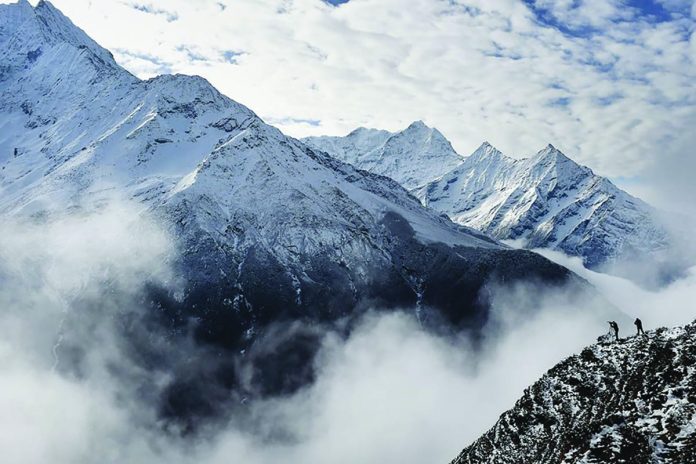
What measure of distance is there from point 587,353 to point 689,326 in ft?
46.9

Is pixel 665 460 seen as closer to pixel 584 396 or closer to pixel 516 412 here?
pixel 584 396

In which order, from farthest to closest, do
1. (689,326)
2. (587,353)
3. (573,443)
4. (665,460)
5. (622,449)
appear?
(587,353), (689,326), (573,443), (622,449), (665,460)

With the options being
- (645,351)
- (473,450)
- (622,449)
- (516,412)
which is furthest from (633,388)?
(473,450)

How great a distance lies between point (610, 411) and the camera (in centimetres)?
7225

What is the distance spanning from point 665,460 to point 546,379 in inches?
1465

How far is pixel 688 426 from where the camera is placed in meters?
54.8

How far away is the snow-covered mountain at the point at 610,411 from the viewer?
5634cm

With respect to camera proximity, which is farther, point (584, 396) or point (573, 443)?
point (584, 396)

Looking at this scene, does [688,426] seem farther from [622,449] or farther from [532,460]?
[532,460]

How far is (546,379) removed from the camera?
90.5m

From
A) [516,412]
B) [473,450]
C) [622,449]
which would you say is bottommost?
[473,450]

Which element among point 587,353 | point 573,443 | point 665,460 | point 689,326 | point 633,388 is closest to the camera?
point 665,460

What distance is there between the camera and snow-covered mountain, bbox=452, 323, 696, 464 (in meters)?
56.3

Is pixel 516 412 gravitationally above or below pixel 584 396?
below
